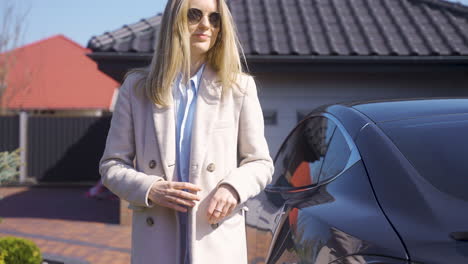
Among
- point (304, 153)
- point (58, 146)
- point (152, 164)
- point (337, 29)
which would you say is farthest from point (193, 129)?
point (58, 146)

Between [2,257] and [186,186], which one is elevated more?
[186,186]

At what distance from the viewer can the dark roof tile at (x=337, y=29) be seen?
6.65 m

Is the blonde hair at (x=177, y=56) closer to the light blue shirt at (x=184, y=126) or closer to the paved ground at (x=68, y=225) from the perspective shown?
the light blue shirt at (x=184, y=126)

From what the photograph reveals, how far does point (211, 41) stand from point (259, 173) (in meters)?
0.54

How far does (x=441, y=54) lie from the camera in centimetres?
652

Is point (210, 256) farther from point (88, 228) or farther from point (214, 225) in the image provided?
point (88, 228)

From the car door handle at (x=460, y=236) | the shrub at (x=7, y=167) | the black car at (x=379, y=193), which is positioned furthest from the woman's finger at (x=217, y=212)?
the shrub at (x=7, y=167)

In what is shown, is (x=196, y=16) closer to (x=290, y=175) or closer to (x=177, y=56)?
(x=177, y=56)

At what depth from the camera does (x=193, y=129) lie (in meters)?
1.80

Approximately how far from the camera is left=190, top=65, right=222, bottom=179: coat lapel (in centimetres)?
176

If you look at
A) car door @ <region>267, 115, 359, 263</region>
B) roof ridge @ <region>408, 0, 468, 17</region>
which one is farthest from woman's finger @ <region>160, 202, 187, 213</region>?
roof ridge @ <region>408, 0, 468, 17</region>

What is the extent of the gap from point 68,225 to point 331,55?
510cm

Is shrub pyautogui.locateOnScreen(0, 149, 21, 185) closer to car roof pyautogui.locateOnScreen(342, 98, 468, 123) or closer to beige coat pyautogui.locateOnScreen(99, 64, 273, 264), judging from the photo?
beige coat pyautogui.locateOnScreen(99, 64, 273, 264)

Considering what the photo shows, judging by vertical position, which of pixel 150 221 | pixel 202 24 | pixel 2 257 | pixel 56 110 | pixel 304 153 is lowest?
pixel 56 110
